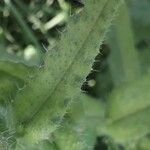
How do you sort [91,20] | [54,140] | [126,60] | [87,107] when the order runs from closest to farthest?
[91,20] → [54,140] → [87,107] → [126,60]

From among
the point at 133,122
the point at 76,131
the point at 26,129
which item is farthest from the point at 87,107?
the point at 26,129

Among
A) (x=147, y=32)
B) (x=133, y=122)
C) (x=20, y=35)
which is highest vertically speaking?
(x=20, y=35)

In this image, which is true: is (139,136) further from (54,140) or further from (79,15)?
(79,15)

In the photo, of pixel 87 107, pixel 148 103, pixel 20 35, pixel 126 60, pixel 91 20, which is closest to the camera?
pixel 91 20

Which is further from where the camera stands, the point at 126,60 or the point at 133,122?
the point at 126,60
